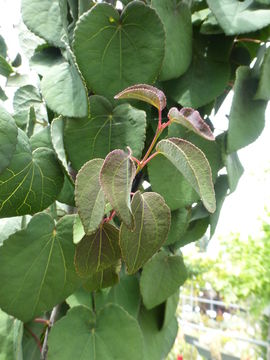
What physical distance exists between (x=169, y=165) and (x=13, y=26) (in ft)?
1.04

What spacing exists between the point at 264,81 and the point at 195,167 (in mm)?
231

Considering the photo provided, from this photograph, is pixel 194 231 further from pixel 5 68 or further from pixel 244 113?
pixel 5 68

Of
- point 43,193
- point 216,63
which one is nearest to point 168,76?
point 216,63

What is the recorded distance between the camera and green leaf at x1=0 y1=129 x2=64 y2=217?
431mm

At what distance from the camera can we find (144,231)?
0.38 m

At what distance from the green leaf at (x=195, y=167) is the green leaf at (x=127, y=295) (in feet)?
0.91

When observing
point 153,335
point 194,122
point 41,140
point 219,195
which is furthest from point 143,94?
point 153,335

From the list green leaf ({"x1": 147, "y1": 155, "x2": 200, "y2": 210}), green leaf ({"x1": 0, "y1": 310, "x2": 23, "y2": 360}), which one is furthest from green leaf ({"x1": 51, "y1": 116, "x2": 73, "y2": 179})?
green leaf ({"x1": 0, "y1": 310, "x2": 23, "y2": 360})

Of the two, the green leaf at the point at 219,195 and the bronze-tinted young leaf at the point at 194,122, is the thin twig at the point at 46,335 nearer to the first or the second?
the green leaf at the point at 219,195

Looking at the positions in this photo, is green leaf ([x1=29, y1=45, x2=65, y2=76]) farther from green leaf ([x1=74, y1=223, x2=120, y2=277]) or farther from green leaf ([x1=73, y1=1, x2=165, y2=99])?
green leaf ([x1=74, y1=223, x2=120, y2=277])

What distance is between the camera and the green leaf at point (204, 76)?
0.54 meters

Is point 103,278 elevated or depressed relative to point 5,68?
depressed

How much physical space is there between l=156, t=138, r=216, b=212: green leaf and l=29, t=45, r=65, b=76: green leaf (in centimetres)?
22

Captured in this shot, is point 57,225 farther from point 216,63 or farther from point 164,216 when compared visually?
point 216,63
